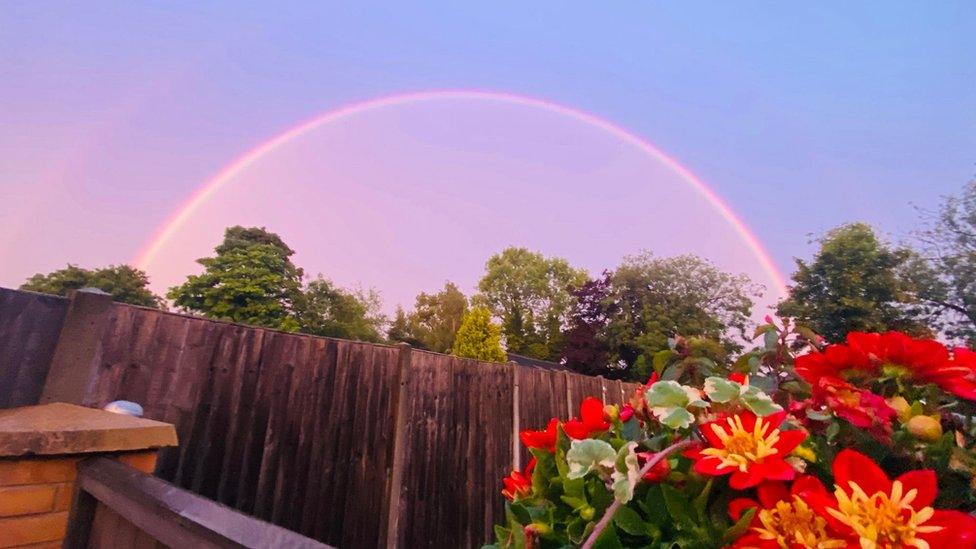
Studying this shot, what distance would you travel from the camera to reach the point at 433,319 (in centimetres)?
3775

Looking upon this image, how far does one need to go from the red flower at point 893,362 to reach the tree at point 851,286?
71.8 ft

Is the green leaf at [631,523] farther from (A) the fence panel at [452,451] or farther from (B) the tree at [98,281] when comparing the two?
(B) the tree at [98,281]

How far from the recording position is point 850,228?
22.8 meters

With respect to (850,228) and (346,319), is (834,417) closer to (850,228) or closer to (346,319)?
(850,228)

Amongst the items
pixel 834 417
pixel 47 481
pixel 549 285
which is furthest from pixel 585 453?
pixel 549 285

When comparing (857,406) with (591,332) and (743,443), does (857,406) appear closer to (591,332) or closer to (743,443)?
(743,443)

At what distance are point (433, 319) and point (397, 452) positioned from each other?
34.2m

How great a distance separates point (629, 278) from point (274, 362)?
27339mm

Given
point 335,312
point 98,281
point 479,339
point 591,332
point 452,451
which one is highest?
point 98,281

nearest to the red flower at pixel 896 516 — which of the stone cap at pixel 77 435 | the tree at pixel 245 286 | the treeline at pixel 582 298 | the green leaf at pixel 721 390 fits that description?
the green leaf at pixel 721 390

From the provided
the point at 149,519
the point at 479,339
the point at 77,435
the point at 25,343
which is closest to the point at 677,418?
Result: the point at 149,519

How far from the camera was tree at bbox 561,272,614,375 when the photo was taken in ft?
88.7

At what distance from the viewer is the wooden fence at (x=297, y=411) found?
7.78 ft

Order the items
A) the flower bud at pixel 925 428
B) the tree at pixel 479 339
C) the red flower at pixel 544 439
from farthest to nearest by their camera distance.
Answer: the tree at pixel 479 339
the red flower at pixel 544 439
the flower bud at pixel 925 428
